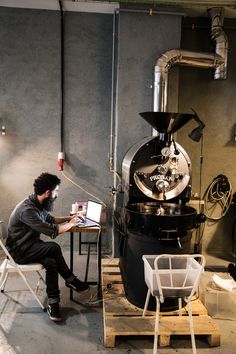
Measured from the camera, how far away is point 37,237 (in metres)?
2.87

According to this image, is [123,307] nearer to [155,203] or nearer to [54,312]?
[54,312]

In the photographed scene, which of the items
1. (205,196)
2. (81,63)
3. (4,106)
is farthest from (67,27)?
(205,196)

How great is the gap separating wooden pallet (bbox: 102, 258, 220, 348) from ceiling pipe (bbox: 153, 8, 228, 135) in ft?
5.95

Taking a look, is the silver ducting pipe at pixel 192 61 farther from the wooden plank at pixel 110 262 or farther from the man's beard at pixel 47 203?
the wooden plank at pixel 110 262

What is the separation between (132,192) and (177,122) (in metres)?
0.77

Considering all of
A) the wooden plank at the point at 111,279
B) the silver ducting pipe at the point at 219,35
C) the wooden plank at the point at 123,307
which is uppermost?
the silver ducting pipe at the point at 219,35

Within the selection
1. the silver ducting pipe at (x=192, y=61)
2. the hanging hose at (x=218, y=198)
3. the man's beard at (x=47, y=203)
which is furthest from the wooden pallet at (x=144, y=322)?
the silver ducting pipe at (x=192, y=61)

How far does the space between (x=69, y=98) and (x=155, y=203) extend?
1837 mm

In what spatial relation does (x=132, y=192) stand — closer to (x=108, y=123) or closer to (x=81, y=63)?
(x=108, y=123)

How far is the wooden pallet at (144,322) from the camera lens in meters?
2.41

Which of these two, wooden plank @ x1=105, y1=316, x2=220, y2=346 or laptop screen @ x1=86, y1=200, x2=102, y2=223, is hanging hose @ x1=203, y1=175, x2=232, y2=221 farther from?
wooden plank @ x1=105, y1=316, x2=220, y2=346

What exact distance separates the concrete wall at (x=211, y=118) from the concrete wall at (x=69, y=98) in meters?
0.35

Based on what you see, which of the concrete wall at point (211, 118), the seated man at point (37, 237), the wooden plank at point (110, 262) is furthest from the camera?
the concrete wall at point (211, 118)

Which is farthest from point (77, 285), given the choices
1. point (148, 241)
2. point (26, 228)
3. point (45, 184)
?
point (45, 184)
